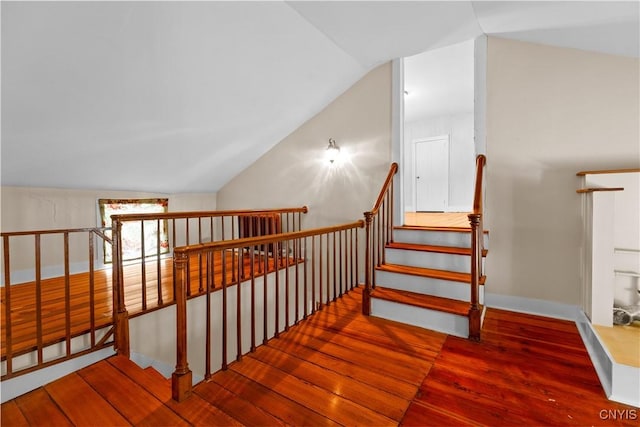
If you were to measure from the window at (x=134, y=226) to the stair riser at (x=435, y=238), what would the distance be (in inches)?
132

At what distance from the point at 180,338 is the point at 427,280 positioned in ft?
7.38

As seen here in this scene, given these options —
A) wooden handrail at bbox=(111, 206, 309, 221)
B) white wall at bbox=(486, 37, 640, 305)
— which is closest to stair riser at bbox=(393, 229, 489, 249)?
white wall at bbox=(486, 37, 640, 305)

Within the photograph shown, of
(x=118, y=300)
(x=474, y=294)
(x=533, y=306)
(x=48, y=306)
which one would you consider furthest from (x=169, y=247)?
(x=533, y=306)

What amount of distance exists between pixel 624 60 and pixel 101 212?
622cm

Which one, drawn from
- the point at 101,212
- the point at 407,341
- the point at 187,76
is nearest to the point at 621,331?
the point at 407,341

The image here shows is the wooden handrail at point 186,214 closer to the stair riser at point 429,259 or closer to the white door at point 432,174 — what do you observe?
the stair riser at point 429,259

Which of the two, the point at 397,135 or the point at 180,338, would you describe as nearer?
the point at 180,338

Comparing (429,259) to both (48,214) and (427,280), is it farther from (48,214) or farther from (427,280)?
(48,214)

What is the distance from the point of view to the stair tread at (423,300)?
2.56 meters

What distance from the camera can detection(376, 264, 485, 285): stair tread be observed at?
2799 mm

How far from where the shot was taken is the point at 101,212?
4.23m

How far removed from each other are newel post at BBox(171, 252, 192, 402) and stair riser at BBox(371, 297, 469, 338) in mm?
1776

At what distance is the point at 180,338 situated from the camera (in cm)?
172

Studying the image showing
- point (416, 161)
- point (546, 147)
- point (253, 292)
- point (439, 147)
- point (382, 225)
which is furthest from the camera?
point (416, 161)
